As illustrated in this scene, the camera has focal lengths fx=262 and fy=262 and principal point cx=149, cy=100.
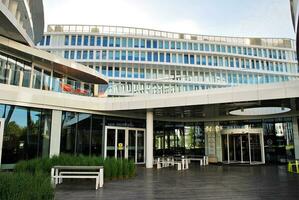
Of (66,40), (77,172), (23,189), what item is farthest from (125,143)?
(66,40)

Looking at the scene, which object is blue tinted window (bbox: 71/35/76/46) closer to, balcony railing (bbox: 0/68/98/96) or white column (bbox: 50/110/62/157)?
balcony railing (bbox: 0/68/98/96)

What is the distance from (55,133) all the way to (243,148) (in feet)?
46.3

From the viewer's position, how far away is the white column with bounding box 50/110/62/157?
14445 millimetres

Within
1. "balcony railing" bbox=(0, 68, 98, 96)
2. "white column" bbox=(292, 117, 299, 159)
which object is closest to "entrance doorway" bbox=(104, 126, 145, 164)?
"balcony railing" bbox=(0, 68, 98, 96)

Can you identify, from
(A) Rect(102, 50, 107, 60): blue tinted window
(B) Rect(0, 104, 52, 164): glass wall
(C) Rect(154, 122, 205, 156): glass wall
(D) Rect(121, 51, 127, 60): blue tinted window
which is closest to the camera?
(B) Rect(0, 104, 52, 164): glass wall

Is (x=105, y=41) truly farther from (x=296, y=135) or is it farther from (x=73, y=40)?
(x=296, y=135)

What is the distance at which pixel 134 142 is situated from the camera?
62.3 feet

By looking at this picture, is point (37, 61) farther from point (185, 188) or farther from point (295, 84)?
point (295, 84)

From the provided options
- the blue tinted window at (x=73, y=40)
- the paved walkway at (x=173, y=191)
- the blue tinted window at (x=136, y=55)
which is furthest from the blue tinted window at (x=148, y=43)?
the paved walkway at (x=173, y=191)

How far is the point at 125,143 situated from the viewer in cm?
1822

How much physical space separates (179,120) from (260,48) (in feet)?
138

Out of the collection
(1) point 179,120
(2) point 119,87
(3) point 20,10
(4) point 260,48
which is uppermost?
(4) point 260,48

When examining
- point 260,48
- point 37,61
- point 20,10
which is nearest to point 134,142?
point 37,61

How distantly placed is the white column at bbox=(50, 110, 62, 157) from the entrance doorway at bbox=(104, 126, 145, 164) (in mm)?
3378
